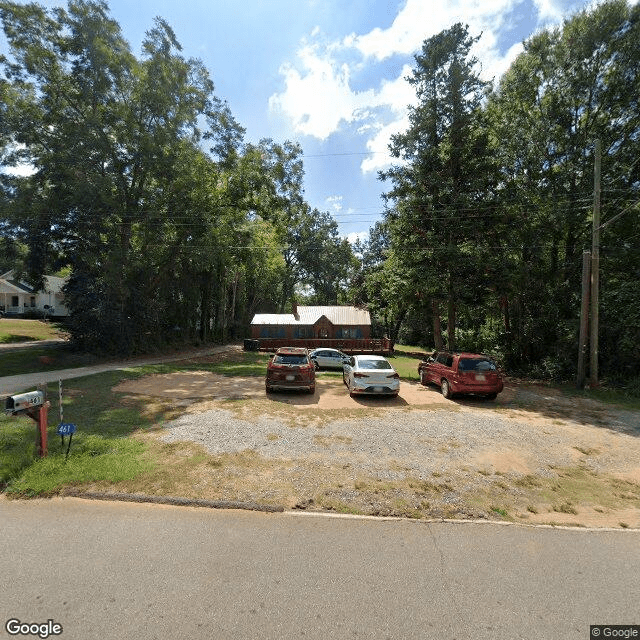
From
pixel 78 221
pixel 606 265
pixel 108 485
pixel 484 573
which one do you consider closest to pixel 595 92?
pixel 606 265

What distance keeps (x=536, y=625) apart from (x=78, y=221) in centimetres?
2470

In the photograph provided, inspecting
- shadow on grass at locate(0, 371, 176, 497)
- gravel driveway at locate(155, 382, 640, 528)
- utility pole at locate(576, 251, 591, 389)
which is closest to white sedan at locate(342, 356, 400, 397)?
gravel driveway at locate(155, 382, 640, 528)

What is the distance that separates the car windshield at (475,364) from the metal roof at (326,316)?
25.0 metres

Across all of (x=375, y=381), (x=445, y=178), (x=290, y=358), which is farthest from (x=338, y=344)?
(x=375, y=381)

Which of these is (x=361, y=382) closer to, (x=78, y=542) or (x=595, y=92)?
(x=78, y=542)

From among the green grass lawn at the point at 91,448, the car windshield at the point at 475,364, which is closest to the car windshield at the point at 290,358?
the green grass lawn at the point at 91,448

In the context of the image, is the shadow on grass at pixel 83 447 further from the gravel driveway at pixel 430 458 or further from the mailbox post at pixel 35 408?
the gravel driveway at pixel 430 458

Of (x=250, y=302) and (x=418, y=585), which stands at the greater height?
(x=250, y=302)

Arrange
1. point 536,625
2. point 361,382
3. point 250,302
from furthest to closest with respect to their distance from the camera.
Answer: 1. point 250,302
2. point 361,382
3. point 536,625

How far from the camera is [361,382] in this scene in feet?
39.1

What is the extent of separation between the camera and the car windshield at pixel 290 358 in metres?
12.3

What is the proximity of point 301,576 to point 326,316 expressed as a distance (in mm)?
34329

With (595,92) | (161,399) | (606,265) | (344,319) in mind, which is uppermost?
(595,92)

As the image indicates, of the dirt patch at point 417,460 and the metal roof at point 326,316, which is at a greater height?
the metal roof at point 326,316
